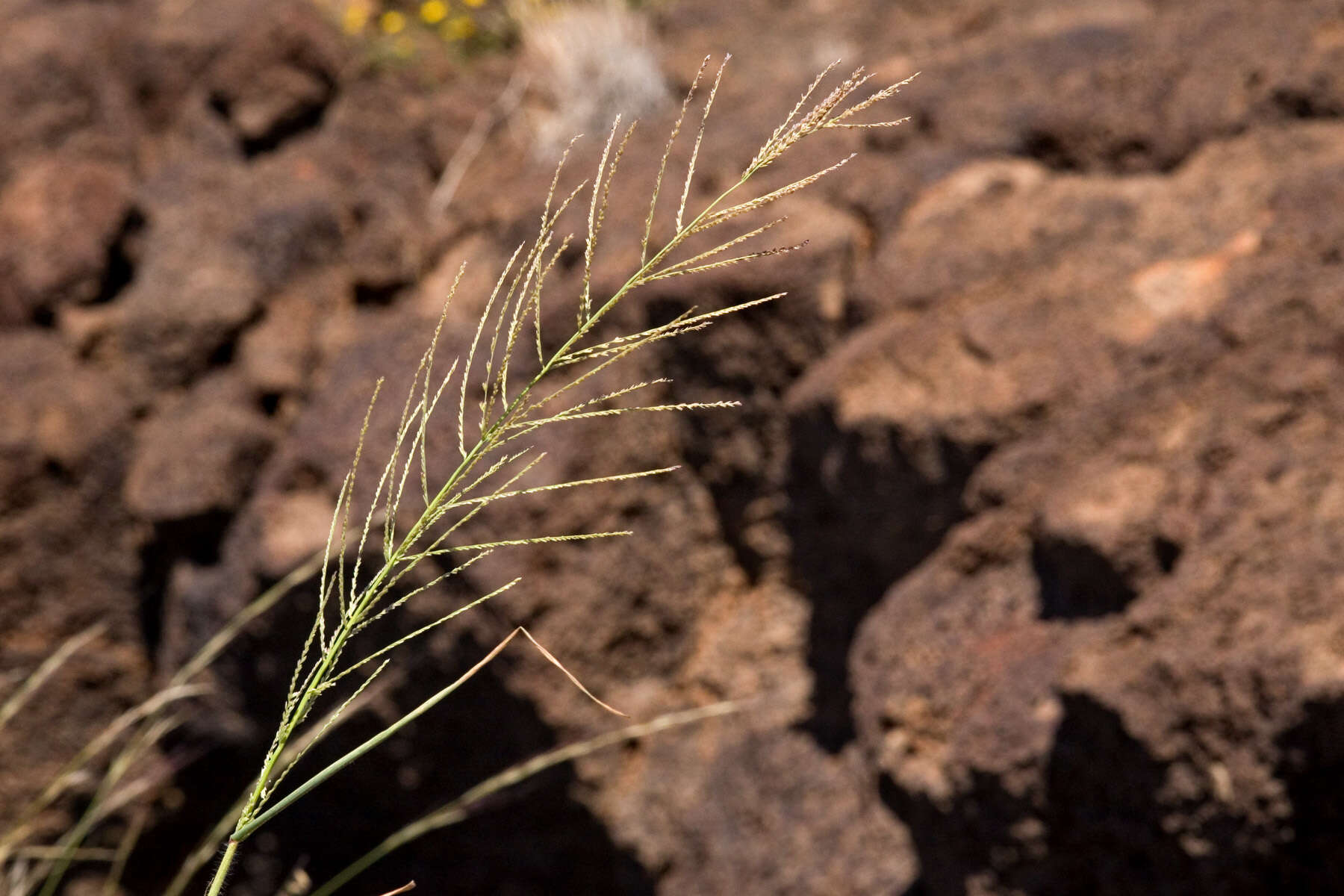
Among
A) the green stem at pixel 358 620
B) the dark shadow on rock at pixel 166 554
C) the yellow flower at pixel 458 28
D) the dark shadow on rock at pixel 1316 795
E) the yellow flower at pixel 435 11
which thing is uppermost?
the green stem at pixel 358 620

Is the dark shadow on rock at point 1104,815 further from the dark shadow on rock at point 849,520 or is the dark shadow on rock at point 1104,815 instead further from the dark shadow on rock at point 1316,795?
the dark shadow on rock at point 849,520

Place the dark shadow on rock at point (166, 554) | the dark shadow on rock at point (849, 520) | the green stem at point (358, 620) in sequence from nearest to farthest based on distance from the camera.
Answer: the green stem at point (358, 620)
the dark shadow on rock at point (849, 520)
the dark shadow on rock at point (166, 554)

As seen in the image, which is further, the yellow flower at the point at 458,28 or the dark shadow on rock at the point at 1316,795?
the yellow flower at the point at 458,28

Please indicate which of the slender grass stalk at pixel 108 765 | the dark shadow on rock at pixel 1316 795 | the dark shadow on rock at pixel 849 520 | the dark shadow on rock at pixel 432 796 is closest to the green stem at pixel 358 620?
the slender grass stalk at pixel 108 765

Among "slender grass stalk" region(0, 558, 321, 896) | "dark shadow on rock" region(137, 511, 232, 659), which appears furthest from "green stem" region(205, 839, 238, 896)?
"dark shadow on rock" region(137, 511, 232, 659)

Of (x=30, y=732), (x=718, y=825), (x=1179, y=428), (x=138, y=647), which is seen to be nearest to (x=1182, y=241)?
(x=1179, y=428)

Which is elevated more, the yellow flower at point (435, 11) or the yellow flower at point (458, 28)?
the yellow flower at point (435, 11)

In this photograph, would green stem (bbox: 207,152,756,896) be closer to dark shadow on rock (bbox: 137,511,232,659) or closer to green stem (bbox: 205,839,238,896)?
green stem (bbox: 205,839,238,896)

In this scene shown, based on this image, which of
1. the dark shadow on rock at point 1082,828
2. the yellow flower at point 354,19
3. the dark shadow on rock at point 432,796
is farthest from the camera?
the yellow flower at point 354,19

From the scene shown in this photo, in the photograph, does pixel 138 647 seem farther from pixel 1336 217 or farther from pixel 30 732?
pixel 1336 217
